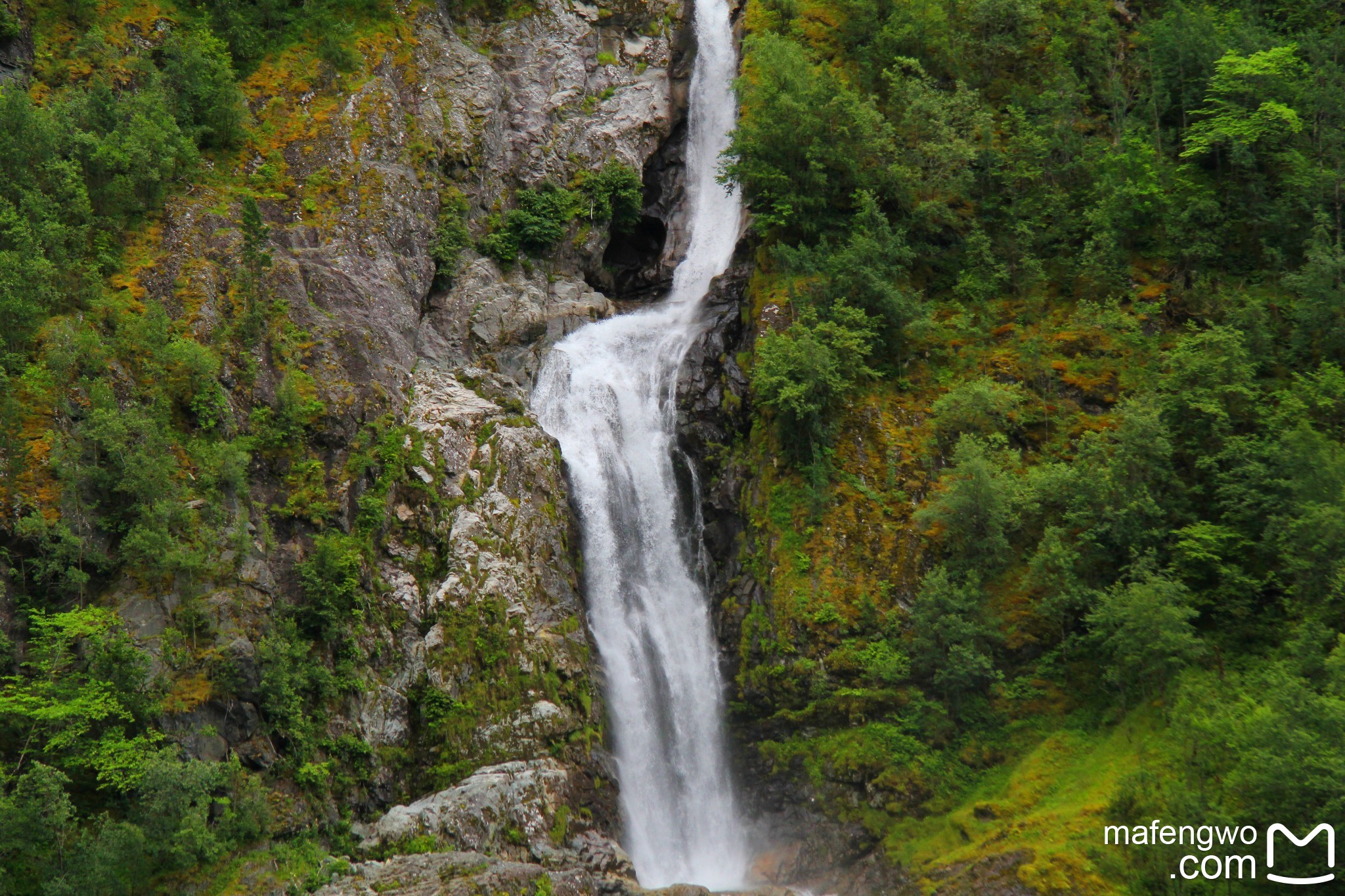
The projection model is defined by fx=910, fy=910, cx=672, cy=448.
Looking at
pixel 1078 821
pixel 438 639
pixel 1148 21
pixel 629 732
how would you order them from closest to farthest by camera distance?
pixel 1078 821 → pixel 438 639 → pixel 629 732 → pixel 1148 21

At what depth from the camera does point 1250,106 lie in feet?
76.9

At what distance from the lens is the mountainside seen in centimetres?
1566

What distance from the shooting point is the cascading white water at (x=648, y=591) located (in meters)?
20.3

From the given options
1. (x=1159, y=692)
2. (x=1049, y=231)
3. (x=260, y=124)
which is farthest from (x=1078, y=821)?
(x=260, y=124)

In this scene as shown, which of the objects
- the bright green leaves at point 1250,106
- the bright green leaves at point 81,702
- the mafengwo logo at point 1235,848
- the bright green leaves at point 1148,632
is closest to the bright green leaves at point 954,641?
the bright green leaves at point 1148,632

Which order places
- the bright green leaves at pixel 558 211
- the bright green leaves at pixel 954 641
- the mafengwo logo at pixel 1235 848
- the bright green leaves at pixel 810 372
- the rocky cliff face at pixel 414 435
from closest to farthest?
the mafengwo logo at pixel 1235 848, the rocky cliff face at pixel 414 435, the bright green leaves at pixel 954 641, the bright green leaves at pixel 810 372, the bright green leaves at pixel 558 211

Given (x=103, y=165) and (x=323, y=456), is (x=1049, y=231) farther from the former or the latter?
(x=103, y=165)

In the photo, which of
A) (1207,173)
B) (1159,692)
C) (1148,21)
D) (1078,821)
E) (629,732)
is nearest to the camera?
(1078,821)

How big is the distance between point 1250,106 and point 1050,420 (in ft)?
33.0

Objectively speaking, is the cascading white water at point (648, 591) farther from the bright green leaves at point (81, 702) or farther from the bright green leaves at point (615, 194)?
the bright green leaves at point (81, 702)

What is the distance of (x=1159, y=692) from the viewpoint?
1734 centimetres

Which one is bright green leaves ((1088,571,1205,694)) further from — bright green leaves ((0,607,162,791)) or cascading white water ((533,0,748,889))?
bright green leaves ((0,607,162,791))

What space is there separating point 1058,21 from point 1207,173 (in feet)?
26.1

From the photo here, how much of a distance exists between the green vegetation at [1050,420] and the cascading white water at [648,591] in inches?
58.9
